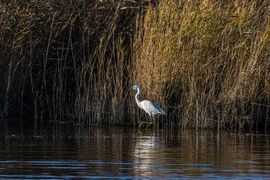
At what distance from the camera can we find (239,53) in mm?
16891

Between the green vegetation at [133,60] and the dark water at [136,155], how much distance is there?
84 centimetres

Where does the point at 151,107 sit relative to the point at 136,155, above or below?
above

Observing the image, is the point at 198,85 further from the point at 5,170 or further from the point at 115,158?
the point at 5,170

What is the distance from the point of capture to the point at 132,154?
12945 millimetres

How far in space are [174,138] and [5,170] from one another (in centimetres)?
487

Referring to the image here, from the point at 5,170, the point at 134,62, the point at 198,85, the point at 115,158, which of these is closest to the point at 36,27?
→ the point at 134,62

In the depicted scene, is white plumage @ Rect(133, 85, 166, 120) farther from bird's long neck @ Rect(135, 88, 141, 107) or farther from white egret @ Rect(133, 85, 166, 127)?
bird's long neck @ Rect(135, 88, 141, 107)

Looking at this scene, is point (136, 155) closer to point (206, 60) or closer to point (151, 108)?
point (151, 108)

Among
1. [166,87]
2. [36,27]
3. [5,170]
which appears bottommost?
[5,170]

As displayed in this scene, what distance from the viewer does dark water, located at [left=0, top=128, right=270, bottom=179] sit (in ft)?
35.4

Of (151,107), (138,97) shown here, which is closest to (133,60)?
(138,97)

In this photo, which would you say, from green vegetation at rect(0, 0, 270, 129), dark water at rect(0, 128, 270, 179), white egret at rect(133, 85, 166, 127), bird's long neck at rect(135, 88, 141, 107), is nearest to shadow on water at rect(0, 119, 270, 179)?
dark water at rect(0, 128, 270, 179)

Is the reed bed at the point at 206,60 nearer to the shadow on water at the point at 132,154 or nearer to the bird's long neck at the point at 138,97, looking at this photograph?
the bird's long neck at the point at 138,97

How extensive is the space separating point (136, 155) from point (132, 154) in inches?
6.0
